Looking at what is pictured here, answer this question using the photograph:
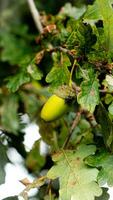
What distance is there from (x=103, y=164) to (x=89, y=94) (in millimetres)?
148

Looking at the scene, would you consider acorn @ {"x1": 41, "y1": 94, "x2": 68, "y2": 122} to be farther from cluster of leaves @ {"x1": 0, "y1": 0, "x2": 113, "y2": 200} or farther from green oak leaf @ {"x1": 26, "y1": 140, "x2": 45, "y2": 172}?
green oak leaf @ {"x1": 26, "y1": 140, "x2": 45, "y2": 172}

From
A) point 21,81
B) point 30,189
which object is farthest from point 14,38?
point 30,189

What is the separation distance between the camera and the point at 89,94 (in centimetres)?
118

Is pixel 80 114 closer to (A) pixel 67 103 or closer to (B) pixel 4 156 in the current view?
(A) pixel 67 103

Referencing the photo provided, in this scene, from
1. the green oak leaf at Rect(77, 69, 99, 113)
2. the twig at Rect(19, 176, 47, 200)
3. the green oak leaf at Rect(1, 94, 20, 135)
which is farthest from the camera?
the green oak leaf at Rect(1, 94, 20, 135)

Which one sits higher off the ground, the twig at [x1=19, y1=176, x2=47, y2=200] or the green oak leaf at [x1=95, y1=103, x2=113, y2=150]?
the green oak leaf at [x1=95, y1=103, x2=113, y2=150]

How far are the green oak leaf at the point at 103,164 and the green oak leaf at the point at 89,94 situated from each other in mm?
114

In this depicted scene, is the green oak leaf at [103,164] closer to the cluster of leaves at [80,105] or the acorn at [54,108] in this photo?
the cluster of leaves at [80,105]

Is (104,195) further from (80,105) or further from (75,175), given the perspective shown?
(80,105)

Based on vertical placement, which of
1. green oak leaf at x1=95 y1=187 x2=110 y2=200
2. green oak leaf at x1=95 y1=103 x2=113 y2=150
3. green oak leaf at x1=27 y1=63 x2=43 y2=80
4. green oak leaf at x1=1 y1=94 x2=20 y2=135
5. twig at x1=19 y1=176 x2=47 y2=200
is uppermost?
green oak leaf at x1=27 y1=63 x2=43 y2=80

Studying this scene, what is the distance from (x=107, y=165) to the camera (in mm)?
1204

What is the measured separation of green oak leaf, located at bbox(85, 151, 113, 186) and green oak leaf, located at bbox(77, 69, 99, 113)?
11cm

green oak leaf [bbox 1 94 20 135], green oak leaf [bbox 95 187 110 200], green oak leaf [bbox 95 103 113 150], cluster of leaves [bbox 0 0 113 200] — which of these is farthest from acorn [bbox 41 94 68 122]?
green oak leaf [bbox 1 94 20 135]

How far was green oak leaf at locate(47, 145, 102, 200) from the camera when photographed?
46.8 inches
